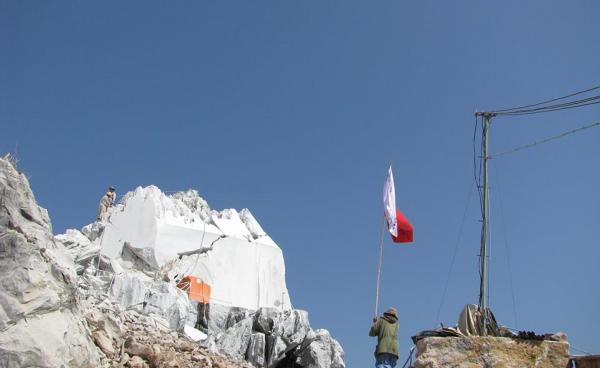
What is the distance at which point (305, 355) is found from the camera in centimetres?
2272

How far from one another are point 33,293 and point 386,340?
19.2ft

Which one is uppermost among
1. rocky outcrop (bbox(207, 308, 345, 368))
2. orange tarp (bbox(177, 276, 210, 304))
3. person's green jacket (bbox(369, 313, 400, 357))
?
orange tarp (bbox(177, 276, 210, 304))

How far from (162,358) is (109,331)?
1.24m

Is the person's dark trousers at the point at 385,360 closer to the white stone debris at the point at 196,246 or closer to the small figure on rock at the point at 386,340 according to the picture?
the small figure on rock at the point at 386,340

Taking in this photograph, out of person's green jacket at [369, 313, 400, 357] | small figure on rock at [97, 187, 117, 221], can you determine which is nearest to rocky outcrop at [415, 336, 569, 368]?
person's green jacket at [369, 313, 400, 357]

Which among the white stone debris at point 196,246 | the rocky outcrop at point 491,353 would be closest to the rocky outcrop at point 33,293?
the rocky outcrop at point 491,353

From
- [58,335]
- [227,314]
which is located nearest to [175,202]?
[227,314]

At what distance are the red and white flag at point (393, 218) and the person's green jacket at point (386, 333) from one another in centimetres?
232

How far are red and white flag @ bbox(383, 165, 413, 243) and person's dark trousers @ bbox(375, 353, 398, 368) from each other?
8.91 ft

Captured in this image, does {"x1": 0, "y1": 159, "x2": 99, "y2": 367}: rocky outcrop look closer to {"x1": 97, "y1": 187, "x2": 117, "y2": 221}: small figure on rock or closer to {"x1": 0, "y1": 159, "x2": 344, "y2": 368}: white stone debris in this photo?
{"x1": 0, "y1": 159, "x2": 344, "y2": 368}: white stone debris

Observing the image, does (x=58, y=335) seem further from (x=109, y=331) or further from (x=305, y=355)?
(x=305, y=355)

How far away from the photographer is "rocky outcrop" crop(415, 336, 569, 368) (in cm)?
729

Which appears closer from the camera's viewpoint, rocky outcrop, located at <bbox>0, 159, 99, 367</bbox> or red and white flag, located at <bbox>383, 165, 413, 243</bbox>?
rocky outcrop, located at <bbox>0, 159, 99, 367</bbox>

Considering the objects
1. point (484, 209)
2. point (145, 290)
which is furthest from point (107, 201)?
point (484, 209)
